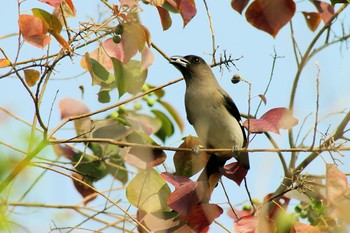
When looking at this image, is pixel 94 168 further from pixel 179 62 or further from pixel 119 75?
pixel 179 62

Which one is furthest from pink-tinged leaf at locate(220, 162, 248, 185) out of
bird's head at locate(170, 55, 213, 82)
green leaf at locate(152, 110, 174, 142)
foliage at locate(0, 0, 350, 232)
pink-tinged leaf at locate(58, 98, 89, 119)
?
bird's head at locate(170, 55, 213, 82)

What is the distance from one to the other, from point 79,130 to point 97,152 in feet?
1.01

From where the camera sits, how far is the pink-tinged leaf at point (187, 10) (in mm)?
3727

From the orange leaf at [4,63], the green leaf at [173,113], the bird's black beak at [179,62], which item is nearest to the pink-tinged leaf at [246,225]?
the orange leaf at [4,63]

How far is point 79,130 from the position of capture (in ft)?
15.1

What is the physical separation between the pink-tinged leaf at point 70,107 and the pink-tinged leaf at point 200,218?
1592 mm

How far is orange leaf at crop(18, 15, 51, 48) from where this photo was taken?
3254mm

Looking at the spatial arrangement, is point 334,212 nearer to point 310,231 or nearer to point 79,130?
point 310,231

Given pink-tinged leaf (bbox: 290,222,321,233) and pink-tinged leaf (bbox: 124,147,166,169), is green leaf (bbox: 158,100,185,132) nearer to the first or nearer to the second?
pink-tinged leaf (bbox: 124,147,166,169)

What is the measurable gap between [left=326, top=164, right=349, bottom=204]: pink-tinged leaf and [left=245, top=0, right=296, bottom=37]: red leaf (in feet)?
3.40

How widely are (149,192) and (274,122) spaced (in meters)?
0.77

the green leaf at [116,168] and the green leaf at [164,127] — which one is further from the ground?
the green leaf at [164,127]

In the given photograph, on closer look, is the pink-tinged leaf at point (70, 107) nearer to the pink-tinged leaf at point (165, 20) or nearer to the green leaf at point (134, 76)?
the green leaf at point (134, 76)

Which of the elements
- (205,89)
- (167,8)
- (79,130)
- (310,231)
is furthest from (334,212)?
(205,89)
